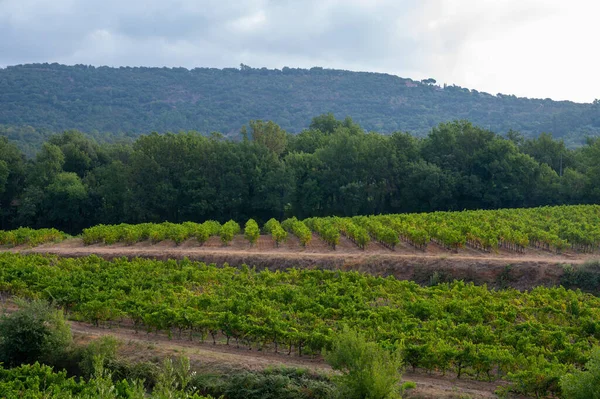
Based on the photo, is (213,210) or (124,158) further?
(124,158)

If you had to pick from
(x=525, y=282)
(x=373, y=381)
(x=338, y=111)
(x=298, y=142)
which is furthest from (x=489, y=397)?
(x=338, y=111)

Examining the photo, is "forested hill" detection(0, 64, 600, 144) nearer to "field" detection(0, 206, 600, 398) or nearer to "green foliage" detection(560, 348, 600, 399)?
"field" detection(0, 206, 600, 398)

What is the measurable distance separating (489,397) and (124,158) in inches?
2165

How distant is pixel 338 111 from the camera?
171125mm

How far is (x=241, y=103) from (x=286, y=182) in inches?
4830

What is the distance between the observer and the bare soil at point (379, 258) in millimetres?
28675

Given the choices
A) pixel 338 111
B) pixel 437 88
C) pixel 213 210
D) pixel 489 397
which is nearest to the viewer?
pixel 489 397

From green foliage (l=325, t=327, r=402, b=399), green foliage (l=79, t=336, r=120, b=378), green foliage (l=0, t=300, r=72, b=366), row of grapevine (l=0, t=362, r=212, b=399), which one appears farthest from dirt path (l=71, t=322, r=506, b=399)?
row of grapevine (l=0, t=362, r=212, b=399)

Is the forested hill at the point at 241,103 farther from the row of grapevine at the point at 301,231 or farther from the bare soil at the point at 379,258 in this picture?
the bare soil at the point at 379,258

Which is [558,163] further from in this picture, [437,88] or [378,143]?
[437,88]

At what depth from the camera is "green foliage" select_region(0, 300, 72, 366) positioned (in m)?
17.8

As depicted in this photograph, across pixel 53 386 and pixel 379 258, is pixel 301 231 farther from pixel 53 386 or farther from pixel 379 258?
pixel 53 386

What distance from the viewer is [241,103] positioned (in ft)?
556

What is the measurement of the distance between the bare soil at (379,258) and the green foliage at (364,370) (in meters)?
16.2
